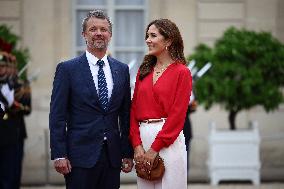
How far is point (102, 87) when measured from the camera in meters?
5.68

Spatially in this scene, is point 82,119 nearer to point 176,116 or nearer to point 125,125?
point 125,125

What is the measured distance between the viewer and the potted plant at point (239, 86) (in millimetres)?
11727

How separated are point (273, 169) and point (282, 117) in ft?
2.85

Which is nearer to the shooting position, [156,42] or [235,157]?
[156,42]

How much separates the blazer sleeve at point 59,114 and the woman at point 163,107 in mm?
426

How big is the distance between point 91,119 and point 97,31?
0.54 meters

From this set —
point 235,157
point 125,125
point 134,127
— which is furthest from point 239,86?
point 134,127

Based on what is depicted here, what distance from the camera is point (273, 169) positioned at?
526 inches

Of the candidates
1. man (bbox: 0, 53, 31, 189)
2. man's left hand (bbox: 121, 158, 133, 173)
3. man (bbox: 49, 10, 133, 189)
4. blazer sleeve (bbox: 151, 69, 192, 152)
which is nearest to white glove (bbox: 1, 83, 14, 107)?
man (bbox: 0, 53, 31, 189)

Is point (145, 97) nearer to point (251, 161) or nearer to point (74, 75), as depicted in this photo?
point (74, 75)

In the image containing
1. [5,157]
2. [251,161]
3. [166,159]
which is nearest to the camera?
[166,159]

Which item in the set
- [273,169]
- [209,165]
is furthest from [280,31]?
[209,165]

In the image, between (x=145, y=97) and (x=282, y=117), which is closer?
(x=145, y=97)

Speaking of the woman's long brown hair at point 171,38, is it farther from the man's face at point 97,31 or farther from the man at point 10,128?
the man at point 10,128
